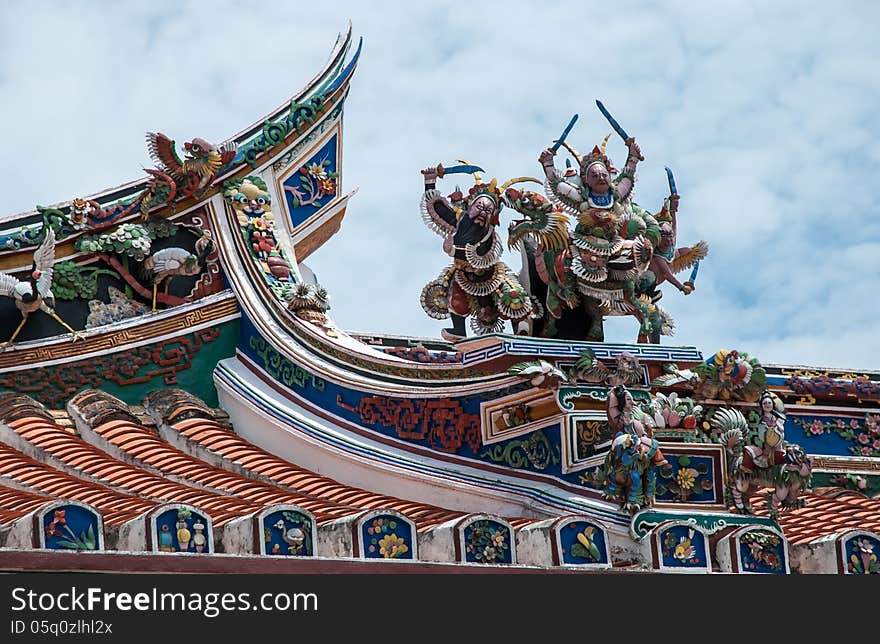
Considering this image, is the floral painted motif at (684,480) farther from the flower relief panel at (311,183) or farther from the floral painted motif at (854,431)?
the flower relief panel at (311,183)

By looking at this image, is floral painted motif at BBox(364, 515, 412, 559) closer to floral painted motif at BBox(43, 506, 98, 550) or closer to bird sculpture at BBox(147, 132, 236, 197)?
floral painted motif at BBox(43, 506, 98, 550)

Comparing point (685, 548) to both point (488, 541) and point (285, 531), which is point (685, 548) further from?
point (285, 531)

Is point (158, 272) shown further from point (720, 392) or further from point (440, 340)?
point (720, 392)

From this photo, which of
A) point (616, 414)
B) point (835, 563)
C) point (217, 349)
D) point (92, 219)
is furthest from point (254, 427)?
point (835, 563)

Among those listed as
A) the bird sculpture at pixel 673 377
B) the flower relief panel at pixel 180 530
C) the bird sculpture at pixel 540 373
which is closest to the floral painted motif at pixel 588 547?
the bird sculpture at pixel 540 373

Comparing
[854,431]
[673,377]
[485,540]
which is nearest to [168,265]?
[673,377]

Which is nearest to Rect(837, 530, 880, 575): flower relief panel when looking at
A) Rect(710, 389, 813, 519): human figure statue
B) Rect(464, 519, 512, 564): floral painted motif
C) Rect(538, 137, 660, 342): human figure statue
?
Rect(710, 389, 813, 519): human figure statue

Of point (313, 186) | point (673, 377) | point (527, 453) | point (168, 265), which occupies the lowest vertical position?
point (527, 453)

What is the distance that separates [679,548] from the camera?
13281mm

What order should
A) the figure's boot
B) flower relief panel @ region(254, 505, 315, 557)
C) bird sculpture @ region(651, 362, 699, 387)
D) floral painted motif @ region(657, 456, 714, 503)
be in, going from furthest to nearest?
the figure's boot → bird sculpture @ region(651, 362, 699, 387) → floral painted motif @ region(657, 456, 714, 503) → flower relief panel @ region(254, 505, 315, 557)

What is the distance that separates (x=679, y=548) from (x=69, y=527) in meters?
3.80

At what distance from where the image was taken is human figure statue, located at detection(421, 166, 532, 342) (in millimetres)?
15242

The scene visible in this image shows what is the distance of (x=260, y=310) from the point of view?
15.8 metres

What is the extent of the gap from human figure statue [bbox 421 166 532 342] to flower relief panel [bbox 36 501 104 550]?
14.4 feet
